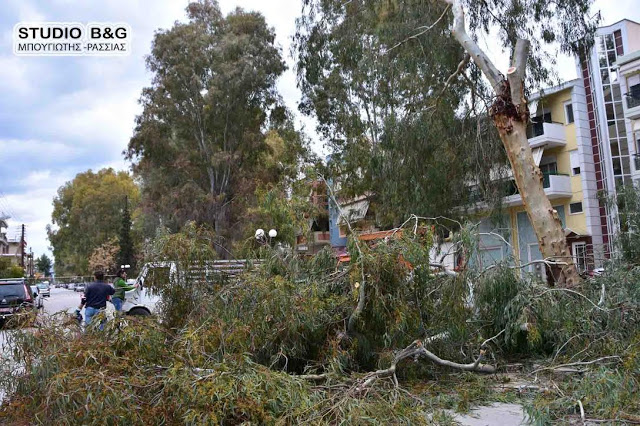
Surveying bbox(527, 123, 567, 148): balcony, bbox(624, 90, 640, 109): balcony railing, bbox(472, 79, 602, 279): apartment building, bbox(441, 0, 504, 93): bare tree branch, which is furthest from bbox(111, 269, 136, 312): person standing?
bbox(624, 90, 640, 109): balcony railing

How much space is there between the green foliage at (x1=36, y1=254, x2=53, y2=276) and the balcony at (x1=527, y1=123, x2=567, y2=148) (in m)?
122

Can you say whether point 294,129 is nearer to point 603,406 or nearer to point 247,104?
point 247,104

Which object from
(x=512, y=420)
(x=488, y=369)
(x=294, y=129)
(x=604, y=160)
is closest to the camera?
(x=512, y=420)

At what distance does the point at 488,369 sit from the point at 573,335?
4.24ft

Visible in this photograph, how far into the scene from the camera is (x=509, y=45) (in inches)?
537

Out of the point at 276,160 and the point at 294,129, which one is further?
the point at 276,160

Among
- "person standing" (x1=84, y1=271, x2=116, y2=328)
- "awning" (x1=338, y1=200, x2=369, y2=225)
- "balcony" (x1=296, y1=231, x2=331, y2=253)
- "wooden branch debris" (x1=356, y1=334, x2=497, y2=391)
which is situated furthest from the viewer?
"awning" (x1=338, y1=200, x2=369, y2=225)

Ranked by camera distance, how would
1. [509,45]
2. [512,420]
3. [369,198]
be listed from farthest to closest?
[369,198], [509,45], [512,420]

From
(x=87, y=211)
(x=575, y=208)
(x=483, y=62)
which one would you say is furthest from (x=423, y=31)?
(x=87, y=211)

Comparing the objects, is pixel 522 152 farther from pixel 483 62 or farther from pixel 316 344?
pixel 316 344

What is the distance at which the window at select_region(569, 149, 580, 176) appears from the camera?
24.3 meters

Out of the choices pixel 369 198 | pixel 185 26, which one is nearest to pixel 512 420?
pixel 369 198

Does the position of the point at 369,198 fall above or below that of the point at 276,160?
below

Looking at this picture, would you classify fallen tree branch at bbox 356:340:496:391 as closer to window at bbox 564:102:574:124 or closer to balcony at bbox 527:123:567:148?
balcony at bbox 527:123:567:148
